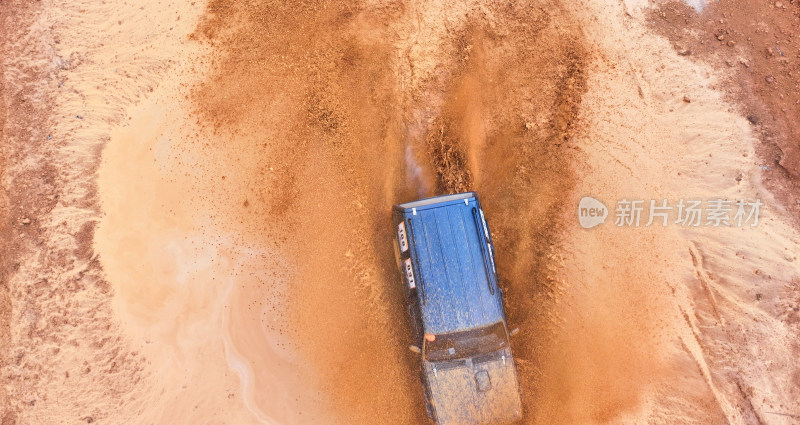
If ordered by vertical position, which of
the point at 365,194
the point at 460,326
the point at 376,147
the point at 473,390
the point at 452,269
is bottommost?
the point at 473,390

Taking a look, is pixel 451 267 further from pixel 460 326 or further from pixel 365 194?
pixel 365 194

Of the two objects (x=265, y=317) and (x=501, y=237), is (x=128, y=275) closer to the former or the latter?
(x=265, y=317)

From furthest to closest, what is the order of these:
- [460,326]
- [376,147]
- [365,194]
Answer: [376,147]
[365,194]
[460,326]

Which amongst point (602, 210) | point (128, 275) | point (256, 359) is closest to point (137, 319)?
point (128, 275)

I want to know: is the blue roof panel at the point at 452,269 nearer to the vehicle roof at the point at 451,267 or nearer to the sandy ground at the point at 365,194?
the vehicle roof at the point at 451,267

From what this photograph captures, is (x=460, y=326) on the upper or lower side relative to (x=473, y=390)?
upper

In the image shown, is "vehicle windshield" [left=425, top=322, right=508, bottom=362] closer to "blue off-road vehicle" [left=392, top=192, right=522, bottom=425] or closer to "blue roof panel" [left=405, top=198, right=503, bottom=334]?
"blue off-road vehicle" [left=392, top=192, right=522, bottom=425]

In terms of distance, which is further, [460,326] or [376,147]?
[376,147]

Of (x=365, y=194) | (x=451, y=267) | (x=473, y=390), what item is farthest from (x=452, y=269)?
(x=365, y=194)

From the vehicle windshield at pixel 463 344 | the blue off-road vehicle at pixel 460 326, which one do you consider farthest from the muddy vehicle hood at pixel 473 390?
the vehicle windshield at pixel 463 344
